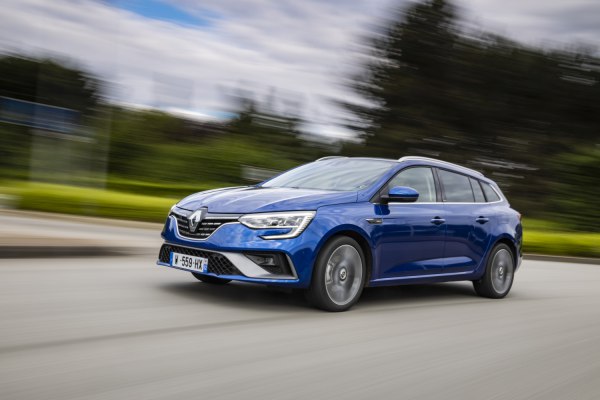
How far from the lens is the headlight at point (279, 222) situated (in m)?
6.39

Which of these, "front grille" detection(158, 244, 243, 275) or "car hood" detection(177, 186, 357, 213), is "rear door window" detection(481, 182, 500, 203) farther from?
"front grille" detection(158, 244, 243, 275)

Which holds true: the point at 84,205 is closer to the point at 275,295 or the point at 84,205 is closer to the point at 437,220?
the point at 275,295

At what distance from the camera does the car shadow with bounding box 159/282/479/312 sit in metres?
6.86

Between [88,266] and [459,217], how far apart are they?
4.22 meters

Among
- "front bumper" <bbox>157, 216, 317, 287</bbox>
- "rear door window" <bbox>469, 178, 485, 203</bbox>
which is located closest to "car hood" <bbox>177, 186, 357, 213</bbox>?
"front bumper" <bbox>157, 216, 317, 287</bbox>

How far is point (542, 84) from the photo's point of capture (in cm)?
3591

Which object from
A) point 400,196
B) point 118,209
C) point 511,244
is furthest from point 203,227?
point 118,209

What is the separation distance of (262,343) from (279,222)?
132 cm

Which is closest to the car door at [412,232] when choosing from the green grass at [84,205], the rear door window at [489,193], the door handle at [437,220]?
the door handle at [437,220]

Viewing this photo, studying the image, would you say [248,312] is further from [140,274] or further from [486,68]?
[486,68]

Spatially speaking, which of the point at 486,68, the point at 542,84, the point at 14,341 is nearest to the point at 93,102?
the point at 486,68

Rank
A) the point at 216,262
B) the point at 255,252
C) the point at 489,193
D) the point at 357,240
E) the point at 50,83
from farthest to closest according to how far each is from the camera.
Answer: the point at 50,83
the point at 489,193
the point at 357,240
the point at 216,262
the point at 255,252

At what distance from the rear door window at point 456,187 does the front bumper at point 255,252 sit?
2.31m

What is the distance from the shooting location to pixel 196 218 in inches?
263
